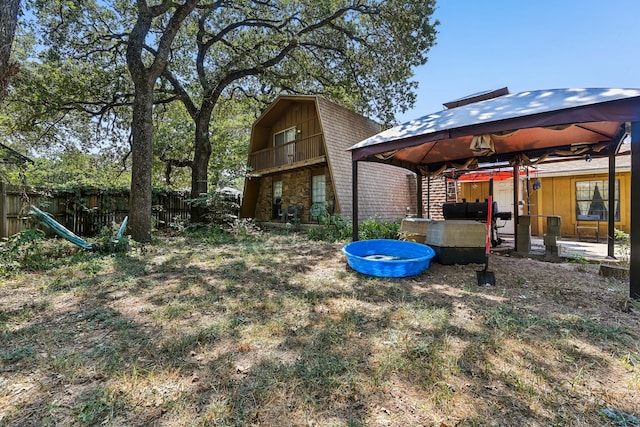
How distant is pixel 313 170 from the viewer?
11.6m

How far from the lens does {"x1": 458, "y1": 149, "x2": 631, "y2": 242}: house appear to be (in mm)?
8062

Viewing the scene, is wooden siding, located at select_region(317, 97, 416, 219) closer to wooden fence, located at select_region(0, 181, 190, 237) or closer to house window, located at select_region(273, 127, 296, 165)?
house window, located at select_region(273, 127, 296, 165)

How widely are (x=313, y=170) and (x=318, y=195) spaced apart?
3.68 feet

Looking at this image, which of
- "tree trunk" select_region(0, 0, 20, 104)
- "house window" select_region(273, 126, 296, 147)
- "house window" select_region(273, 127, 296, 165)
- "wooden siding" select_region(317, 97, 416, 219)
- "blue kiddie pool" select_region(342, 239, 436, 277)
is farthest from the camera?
"house window" select_region(273, 126, 296, 147)

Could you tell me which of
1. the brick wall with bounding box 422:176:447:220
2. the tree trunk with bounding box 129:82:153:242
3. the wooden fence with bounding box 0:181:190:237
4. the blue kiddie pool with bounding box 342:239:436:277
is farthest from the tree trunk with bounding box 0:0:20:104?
the brick wall with bounding box 422:176:447:220

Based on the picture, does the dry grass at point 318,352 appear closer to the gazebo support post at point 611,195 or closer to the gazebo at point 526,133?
the gazebo at point 526,133

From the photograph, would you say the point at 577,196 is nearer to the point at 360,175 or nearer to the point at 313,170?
the point at 360,175

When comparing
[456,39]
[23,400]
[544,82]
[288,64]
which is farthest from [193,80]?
[544,82]

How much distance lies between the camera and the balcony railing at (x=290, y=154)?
10391 mm

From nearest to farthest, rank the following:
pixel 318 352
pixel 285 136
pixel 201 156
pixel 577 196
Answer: pixel 318 352
pixel 577 196
pixel 201 156
pixel 285 136

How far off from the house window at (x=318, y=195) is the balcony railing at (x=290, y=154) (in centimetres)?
108

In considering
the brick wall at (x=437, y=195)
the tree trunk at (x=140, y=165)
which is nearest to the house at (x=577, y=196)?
the brick wall at (x=437, y=195)

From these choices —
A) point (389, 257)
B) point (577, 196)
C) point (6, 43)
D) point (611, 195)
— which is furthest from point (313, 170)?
point (577, 196)

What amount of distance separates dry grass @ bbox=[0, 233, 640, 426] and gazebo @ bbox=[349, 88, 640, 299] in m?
1.72
